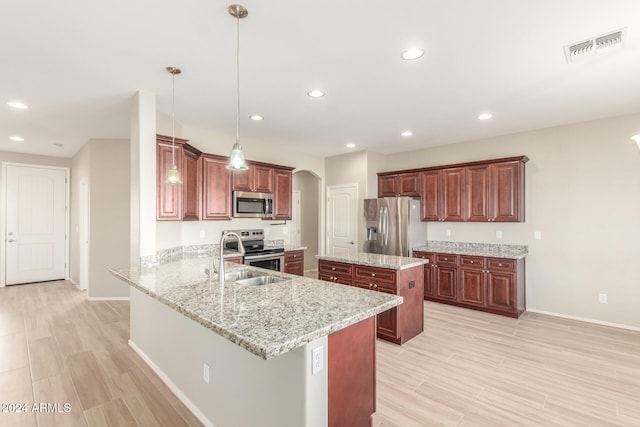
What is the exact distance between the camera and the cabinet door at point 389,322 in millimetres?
3394

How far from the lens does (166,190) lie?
3428mm

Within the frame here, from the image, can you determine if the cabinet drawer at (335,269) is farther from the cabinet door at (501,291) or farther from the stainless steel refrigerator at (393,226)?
the cabinet door at (501,291)

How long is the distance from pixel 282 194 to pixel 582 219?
4602 mm

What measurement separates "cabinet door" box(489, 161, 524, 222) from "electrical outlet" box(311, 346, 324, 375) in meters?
4.29

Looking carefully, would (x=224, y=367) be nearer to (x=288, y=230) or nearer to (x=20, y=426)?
(x=20, y=426)

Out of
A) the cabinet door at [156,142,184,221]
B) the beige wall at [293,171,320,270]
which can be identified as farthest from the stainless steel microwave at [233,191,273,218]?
the beige wall at [293,171,320,270]

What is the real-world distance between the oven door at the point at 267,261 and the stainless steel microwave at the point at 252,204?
74 centimetres

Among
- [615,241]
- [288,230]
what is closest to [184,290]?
[288,230]

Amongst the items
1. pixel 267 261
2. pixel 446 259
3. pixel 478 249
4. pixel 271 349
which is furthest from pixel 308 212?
pixel 271 349

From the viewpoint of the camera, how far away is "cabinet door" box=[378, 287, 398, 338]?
11.1 feet

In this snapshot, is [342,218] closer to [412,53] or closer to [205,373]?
[412,53]

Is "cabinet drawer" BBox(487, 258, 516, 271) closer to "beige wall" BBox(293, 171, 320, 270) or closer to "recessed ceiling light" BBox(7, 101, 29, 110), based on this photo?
"beige wall" BBox(293, 171, 320, 270)

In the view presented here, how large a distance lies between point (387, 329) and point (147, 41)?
3.57 m

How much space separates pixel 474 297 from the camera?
4676 mm
